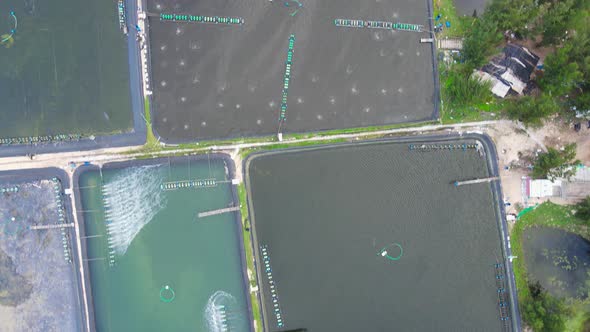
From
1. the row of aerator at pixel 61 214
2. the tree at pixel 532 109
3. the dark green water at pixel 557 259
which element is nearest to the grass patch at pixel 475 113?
the tree at pixel 532 109

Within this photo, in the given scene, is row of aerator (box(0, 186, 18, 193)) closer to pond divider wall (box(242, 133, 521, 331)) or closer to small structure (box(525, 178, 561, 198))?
pond divider wall (box(242, 133, 521, 331))

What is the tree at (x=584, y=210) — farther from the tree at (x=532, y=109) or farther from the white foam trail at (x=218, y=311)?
the white foam trail at (x=218, y=311)

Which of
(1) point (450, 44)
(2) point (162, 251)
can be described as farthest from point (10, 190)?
(1) point (450, 44)

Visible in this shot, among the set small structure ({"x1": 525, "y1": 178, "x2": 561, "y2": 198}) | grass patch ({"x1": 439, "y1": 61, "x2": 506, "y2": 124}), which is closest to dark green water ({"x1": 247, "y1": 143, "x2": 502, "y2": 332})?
grass patch ({"x1": 439, "y1": 61, "x2": 506, "y2": 124})

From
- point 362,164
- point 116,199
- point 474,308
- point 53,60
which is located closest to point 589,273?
point 474,308

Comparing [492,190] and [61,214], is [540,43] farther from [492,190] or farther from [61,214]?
[61,214]

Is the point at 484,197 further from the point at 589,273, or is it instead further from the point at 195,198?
the point at 195,198
